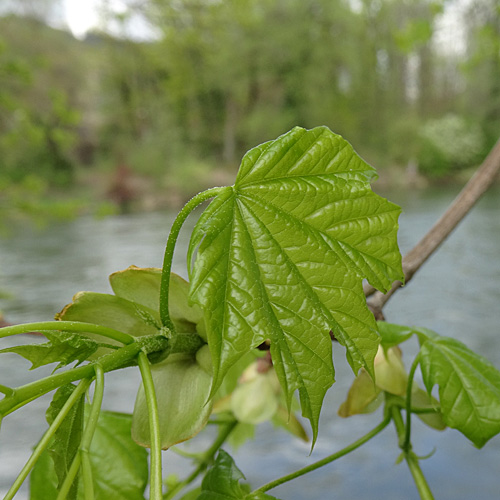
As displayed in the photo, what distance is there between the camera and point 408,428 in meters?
0.15

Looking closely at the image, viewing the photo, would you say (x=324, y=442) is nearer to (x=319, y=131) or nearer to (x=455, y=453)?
(x=455, y=453)

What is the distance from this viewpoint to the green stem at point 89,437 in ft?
0.24

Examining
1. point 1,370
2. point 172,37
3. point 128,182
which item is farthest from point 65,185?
point 1,370

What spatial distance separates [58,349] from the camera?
0.09 metres

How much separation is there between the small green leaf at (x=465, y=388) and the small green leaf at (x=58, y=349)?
10 centimetres

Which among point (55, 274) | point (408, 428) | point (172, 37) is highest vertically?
point (172, 37)

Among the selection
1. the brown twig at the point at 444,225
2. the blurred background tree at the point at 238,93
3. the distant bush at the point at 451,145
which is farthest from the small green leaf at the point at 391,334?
the distant bush at the point at 451,145

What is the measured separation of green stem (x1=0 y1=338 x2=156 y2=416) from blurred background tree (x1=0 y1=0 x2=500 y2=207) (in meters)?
3.57

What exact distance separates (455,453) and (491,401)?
0.17 meters

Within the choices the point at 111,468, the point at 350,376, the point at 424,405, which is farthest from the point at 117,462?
the point at 350,376

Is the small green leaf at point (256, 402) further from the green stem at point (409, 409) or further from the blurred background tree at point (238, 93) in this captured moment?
the blurred background tree at point (238, 93)

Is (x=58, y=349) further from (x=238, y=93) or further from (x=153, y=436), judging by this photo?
(x=238, y=93)

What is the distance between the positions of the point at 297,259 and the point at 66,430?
55 mm

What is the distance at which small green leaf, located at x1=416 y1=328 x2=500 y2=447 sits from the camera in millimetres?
134
